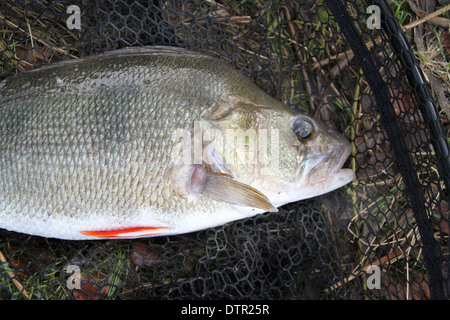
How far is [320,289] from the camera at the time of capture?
9.46ft

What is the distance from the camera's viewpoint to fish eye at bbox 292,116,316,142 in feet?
8.05

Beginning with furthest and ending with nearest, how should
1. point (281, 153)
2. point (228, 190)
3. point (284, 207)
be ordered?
point (284, 207)
point (281, 153)
point (228, 190)

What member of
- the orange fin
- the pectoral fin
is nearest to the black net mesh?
the orange fin

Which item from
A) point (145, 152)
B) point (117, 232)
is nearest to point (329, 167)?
point (145, 152)

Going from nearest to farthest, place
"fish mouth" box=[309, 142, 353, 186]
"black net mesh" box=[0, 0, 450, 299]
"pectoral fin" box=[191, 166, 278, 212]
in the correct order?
1. "pectoral fin" box=[191, 166, 278, 212]
2. "fish mouth" box=[309, 142, 353, 186]
3. "black net mesh" box=[0, 0, 450, 299]

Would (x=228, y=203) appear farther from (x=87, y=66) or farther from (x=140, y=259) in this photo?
(x=87, y=66)

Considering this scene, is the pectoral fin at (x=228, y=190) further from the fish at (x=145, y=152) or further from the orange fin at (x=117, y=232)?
the orange fin at (x=117, y=232)

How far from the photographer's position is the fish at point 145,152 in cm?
233

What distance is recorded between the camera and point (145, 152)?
233 centimetres

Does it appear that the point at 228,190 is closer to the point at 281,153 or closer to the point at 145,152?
the point at 281,153

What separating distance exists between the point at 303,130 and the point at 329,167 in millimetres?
292

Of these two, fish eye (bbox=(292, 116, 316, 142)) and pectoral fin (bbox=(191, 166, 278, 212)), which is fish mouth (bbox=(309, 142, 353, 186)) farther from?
pectoral fin (bbox=(191, 166, 278, 212))
